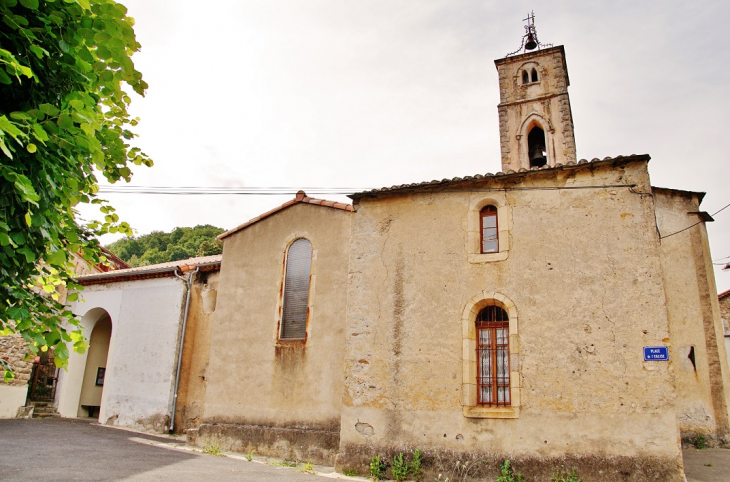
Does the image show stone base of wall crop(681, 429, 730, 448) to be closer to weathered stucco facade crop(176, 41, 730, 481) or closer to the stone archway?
weathered stucco facade crop(176, 41, 730, 481)

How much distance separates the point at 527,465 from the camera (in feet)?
28.9

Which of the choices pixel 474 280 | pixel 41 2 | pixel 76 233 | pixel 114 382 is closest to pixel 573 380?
pixel 474 280

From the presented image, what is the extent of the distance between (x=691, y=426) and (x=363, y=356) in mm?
7604

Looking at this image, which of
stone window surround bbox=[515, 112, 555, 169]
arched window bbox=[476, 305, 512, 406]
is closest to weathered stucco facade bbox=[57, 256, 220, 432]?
arched window bbox=[476, 305, 512, 406]

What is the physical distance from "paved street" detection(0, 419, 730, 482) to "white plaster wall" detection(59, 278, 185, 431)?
70.8 inches

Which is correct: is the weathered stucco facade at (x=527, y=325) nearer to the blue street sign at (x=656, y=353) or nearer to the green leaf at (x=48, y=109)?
the blue street sign at (x=656, y=353)

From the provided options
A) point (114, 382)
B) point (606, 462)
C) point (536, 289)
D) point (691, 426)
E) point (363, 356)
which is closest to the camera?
point (606, 462)

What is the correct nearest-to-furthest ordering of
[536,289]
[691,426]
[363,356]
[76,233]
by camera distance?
1. [76,233]
2. [536,289]
3. [363,356]
4. [691,426]

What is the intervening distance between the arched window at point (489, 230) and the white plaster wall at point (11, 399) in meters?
14.5

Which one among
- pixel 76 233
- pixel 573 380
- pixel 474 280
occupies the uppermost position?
pixel 474 280

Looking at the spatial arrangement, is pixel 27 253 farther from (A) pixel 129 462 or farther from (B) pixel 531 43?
(B) pixel 531 43

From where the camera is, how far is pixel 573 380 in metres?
8.95

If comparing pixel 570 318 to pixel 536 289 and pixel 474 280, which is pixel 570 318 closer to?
pixel 536 289

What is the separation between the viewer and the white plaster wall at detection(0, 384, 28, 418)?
50.9 feet
